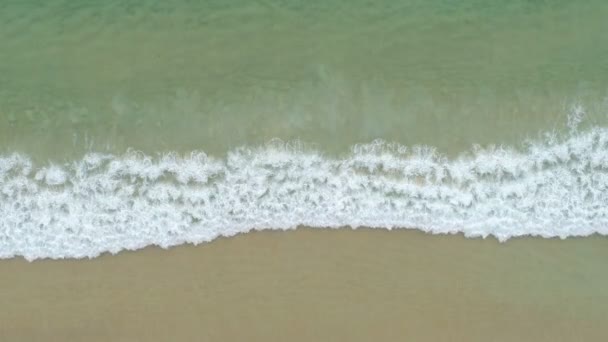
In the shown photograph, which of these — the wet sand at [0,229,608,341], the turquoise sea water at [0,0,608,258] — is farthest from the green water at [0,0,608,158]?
the wet sand at [0,229,608,341]

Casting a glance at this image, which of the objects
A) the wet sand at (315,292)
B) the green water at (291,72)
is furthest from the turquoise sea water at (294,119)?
the wet sand at (315,292)

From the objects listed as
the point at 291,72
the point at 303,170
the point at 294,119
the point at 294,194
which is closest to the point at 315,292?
the point at 294,194

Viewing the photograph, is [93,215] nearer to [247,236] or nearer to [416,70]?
[247,236]

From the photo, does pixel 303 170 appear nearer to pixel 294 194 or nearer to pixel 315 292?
pixel 294 194

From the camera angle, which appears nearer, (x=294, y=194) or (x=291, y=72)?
(x=294, y=194)

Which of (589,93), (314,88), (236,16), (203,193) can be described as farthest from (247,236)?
(589,93)

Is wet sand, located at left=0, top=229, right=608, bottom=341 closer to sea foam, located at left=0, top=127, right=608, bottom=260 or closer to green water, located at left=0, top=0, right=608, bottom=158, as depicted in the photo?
sea foam, located at left=0, top=127, right=608, bottom=260
